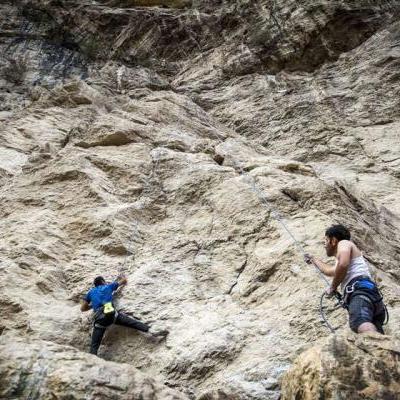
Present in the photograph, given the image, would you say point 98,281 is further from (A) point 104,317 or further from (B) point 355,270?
(B) point 355,270

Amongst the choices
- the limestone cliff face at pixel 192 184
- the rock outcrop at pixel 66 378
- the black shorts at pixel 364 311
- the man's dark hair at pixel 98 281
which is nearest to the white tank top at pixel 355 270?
the black shorts at pixel 364 311

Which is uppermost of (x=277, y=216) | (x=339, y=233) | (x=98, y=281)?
(x=339, y=233)

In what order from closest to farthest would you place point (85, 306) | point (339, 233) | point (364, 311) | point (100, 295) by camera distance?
point (364, 311)
point (339, 233)
point (100, 295)
point (85, 306)

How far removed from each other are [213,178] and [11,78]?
1312 cm

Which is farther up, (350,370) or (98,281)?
(98,281)

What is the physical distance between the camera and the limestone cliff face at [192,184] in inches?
257

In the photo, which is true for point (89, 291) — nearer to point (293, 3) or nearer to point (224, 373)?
point (224, 373)

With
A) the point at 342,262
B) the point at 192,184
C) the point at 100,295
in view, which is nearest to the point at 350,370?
the point at 342,262

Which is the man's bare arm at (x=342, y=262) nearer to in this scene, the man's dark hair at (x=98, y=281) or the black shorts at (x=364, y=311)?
the black shorts at (x=364, y=311)

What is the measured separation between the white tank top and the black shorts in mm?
266

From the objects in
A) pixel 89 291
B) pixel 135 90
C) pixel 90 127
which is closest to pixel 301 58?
pixel 135 90

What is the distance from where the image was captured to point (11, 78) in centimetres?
2027

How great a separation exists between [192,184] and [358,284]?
5288 millimetres

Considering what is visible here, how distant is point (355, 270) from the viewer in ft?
19.2
